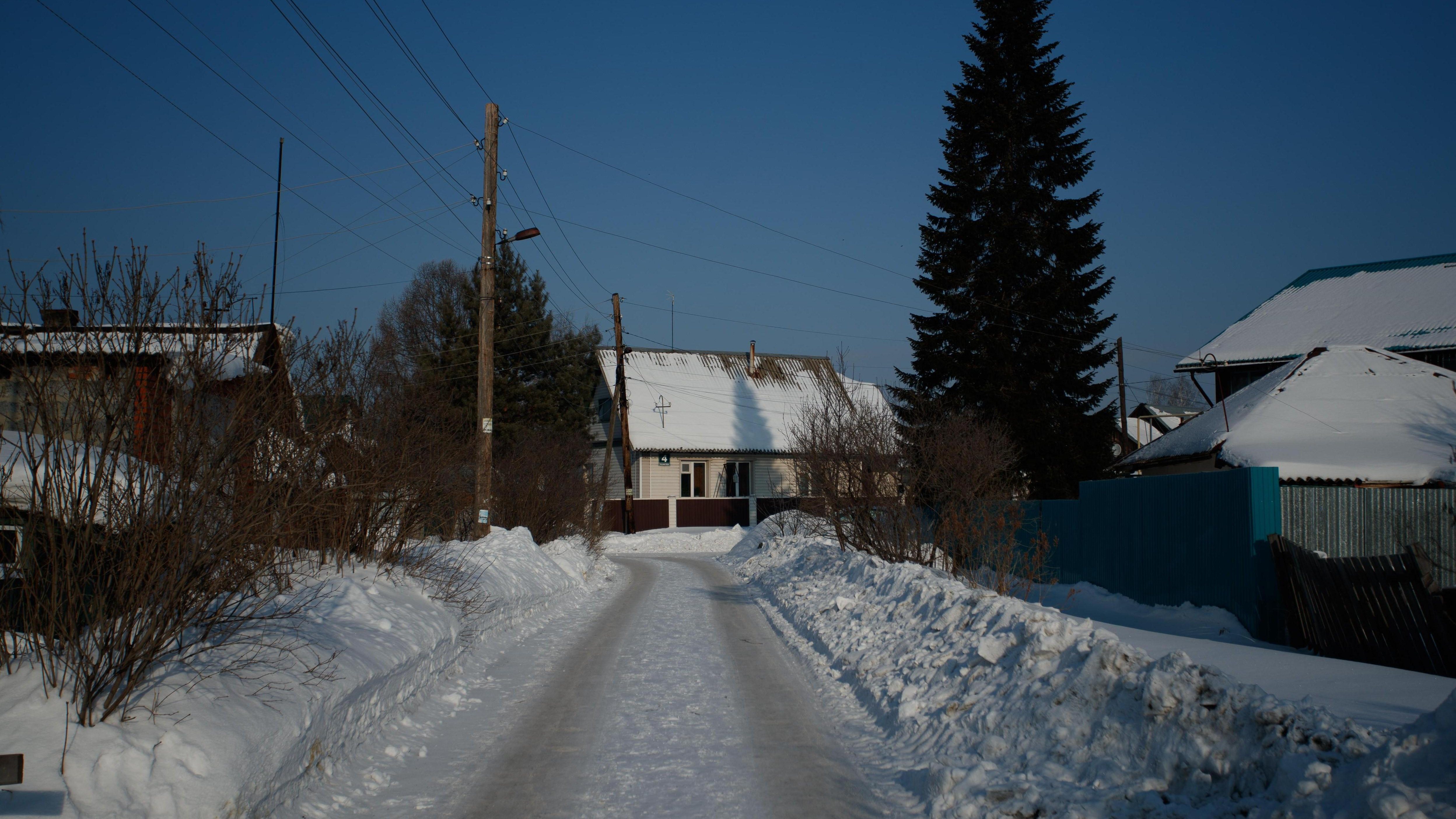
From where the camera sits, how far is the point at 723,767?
622cm

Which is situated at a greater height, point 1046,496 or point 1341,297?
point 1341,297

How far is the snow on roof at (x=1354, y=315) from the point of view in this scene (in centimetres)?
2498

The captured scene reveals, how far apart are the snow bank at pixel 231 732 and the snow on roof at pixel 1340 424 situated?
1523cm

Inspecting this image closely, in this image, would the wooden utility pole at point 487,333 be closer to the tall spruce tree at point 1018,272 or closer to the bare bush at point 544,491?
the bare bush at point 544,491

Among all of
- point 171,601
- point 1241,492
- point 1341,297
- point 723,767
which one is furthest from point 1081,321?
point 171,601

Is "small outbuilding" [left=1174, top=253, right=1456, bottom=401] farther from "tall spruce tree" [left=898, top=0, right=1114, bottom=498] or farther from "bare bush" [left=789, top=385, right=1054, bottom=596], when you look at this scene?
"bare bush" [left=789, top=385, right=1054, bottom=596]

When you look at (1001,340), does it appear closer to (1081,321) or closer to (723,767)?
(1081,321)

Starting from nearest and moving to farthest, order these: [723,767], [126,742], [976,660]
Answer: [126,742]
[723,767]
[976,660]

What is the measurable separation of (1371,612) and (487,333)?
1394cm

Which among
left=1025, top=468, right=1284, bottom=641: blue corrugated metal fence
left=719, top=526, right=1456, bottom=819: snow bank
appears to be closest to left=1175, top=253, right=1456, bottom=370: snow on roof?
left=1025, top=468, right=1284, bottom=641: blue corrugated metal fence

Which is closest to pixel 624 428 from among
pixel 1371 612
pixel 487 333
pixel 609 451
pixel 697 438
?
pixel 609 451

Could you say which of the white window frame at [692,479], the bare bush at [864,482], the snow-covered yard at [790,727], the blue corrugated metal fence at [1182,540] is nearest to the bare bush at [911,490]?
the bare bush at [864,482]

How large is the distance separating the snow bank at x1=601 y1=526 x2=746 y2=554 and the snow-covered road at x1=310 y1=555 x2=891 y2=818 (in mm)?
23305

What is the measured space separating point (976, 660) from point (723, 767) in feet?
8.22
